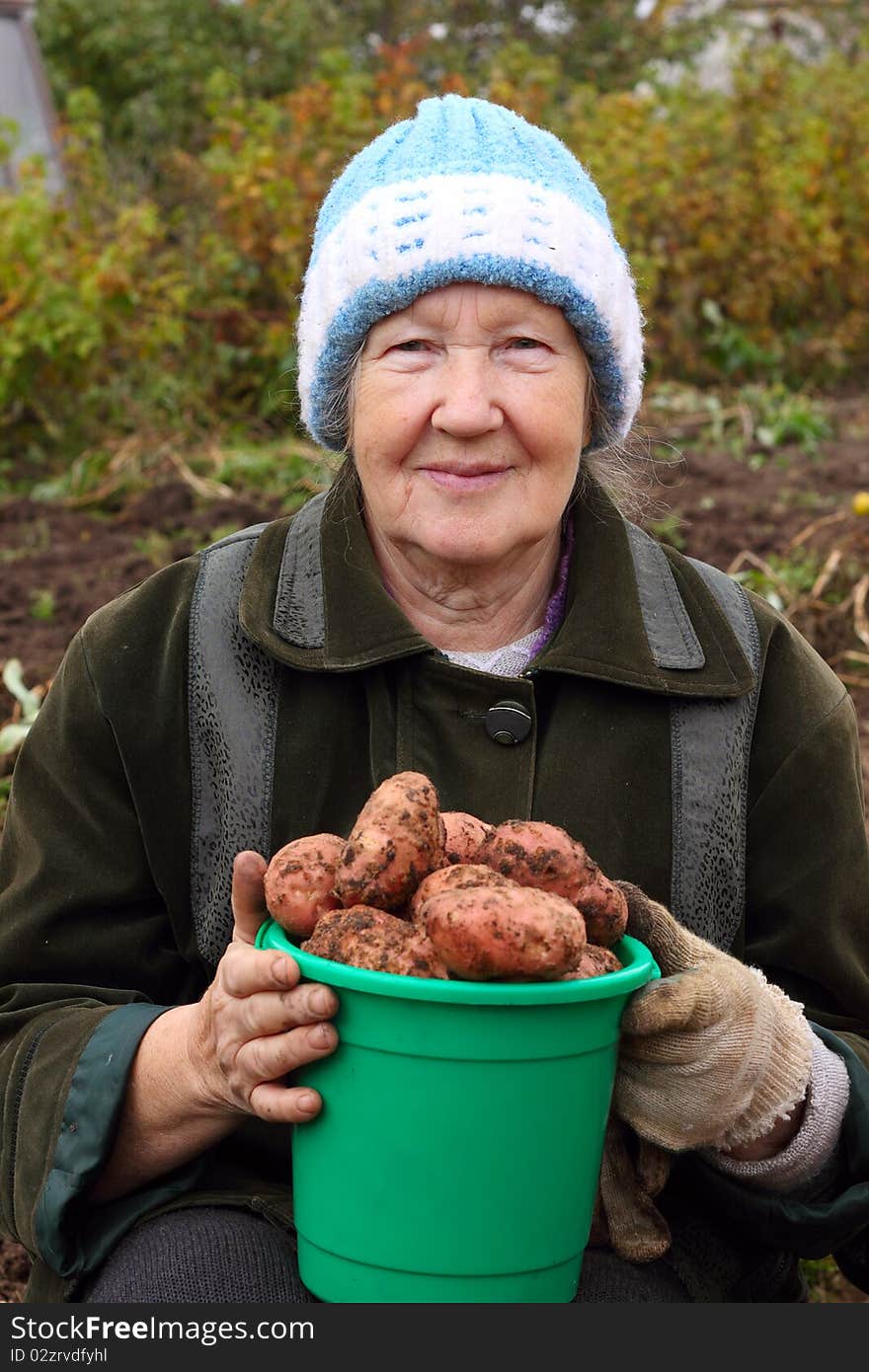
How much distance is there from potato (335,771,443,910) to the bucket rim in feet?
0.28

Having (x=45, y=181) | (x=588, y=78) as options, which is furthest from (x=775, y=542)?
(x=588, y=78)

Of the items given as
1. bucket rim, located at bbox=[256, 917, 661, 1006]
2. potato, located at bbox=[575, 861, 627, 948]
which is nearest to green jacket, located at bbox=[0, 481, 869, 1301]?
potato, located at bbox=[575, 861, 627, 948]

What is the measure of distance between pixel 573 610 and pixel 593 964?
24.1 inches

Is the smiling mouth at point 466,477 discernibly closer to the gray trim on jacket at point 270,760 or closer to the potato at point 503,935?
the gray trim on jacket at point 270,760

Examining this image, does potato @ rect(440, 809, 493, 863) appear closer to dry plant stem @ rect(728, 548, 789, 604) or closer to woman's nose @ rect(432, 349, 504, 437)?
woman's nose @ rect(432, 349, 504, 437)

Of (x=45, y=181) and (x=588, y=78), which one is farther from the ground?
(x=588, y=78)

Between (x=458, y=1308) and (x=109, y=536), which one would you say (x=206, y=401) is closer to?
(x=109, y=536)

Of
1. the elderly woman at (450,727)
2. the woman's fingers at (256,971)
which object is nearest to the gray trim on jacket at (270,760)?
the elderly woman at (450,727)

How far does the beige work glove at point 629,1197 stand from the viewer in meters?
1.66

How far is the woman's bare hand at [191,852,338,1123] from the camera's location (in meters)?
1.38

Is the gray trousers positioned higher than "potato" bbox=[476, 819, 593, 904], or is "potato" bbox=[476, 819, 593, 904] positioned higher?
"potato" bbox=[476, 819, 593, 904]

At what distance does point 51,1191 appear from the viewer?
1.61m

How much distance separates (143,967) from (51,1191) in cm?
32

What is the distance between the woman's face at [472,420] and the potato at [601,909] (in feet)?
1.83
